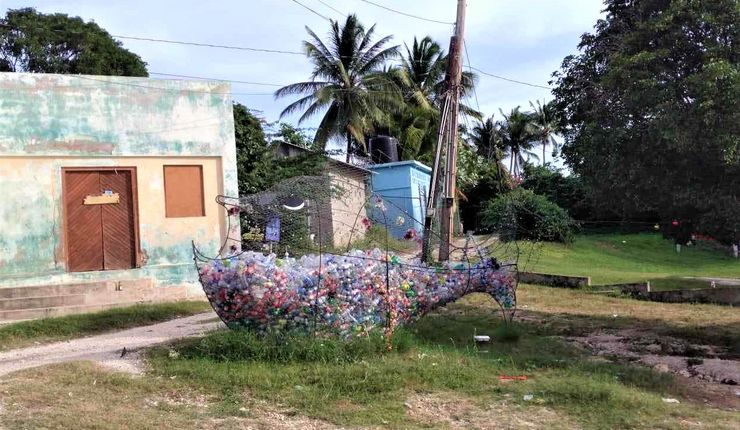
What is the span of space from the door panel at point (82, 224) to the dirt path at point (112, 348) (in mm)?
2949

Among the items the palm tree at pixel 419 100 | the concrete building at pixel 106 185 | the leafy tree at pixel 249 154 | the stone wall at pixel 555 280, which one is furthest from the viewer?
the palm tree at pixel 419 100

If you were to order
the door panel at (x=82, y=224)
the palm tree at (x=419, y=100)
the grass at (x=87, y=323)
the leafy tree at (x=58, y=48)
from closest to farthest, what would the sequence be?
1. the grass at (x=87, y=323)
2. the door panel at (x=82, y=224)
3. the leafy tree at (x=58, y=48)
4. the palm tree at (x=419, y=100)

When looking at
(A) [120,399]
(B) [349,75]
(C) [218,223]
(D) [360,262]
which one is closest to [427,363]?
(D) [360,262]

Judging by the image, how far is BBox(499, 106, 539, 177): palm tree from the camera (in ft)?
156

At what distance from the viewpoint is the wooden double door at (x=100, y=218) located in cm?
1314

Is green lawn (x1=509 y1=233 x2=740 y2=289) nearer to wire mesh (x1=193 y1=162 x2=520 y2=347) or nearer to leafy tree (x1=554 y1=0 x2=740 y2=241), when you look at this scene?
leafy tree (x1=554 y1=0 x2=740 y2=241)

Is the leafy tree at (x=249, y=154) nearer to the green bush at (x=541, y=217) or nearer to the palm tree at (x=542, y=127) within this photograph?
the green bush at (x=541, y=217)

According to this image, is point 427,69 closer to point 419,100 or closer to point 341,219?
point 419,100

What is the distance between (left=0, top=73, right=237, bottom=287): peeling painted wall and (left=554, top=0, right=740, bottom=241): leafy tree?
764 centimetres


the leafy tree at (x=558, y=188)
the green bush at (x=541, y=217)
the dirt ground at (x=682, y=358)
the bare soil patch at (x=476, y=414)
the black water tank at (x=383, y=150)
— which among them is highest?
the black water tank at (x=383, y=150)

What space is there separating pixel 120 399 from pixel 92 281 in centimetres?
767

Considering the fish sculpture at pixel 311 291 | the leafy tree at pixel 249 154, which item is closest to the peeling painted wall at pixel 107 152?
the leafy tree at pixel 249 154

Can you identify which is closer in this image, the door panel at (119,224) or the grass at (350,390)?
the grass at (350,390)

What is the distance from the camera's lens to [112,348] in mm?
8734
